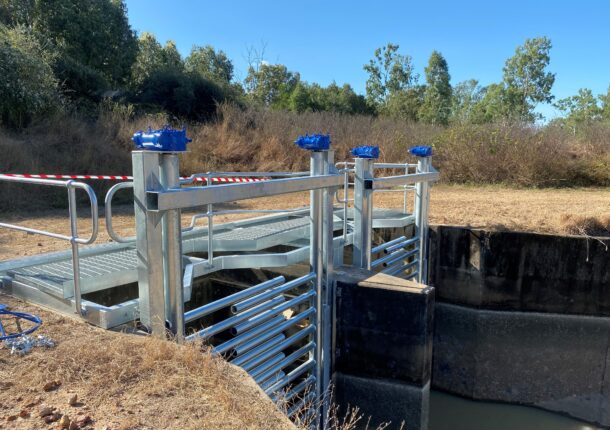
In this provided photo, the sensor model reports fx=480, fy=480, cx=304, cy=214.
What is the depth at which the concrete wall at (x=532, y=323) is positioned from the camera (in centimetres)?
711

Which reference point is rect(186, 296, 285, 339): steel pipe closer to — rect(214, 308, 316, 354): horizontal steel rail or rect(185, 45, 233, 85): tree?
rect(214, 308, 316, 354): horizontal steel rail

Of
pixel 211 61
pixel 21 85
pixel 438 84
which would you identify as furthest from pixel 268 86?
pixel 21 85

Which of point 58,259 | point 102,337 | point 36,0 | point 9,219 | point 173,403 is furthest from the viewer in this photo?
point 36,0

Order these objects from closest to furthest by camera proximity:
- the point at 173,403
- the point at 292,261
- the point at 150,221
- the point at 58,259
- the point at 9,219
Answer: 1. the point at 173,403
2. the point at 150,221
3. the point at 58,259
4. the point at 292,261
5. the point at 9,219

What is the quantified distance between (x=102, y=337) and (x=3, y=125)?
12898 millimetres

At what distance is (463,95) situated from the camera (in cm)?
6612

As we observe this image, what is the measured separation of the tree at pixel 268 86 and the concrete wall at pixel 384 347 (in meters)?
27.8

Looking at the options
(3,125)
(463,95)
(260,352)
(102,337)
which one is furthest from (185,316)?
(463,95)

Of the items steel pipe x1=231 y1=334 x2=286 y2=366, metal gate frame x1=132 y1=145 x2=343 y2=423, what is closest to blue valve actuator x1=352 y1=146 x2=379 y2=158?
metal gate frame x1=132 y1=145 x2=343 y2=423

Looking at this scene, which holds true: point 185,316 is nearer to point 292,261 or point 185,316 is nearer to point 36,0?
point 292,261

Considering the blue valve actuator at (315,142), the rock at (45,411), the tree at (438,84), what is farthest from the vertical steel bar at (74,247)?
the tree at (438,84)

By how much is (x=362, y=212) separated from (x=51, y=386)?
143 inches

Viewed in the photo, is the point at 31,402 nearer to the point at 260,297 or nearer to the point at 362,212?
the point at 260,297

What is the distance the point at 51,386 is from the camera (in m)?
2.61
